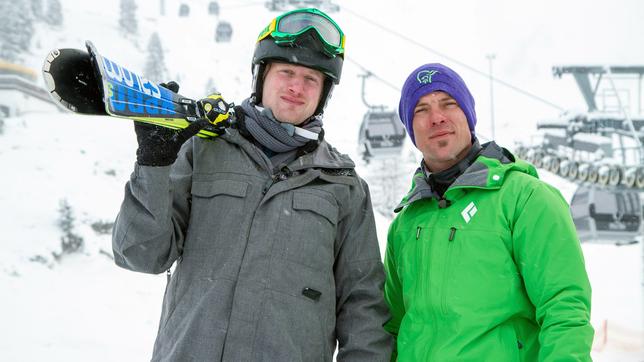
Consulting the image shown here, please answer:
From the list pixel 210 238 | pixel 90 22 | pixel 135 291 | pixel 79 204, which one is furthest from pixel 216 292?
pixel 90 22

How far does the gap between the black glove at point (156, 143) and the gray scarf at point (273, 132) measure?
48 cm

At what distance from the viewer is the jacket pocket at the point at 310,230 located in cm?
203

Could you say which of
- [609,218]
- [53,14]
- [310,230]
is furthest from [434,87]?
[53,14]

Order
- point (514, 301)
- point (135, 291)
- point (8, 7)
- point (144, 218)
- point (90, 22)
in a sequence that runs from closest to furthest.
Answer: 1. point (144, 218)
2. point (514, 301)
3. point (135, 291)
4. point (8, 7)
5. point (90, 22)

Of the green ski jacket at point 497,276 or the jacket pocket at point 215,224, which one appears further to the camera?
the jacket pocket at point 215,224

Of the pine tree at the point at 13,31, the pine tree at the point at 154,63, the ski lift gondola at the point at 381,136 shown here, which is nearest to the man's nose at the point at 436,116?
the ski lift gondola at the point at 381,136

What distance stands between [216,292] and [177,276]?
238mm

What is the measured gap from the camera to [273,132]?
2.19m

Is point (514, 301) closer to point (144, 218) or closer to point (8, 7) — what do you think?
point (144, 218)

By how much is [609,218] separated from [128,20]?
78.4m

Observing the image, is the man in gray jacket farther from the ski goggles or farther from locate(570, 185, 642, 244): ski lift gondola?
locate(570, 185, 642, 244): ski lift gondola

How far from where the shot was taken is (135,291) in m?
14.5

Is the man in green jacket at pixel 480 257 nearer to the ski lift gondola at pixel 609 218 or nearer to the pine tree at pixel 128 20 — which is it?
the ski lift gondola at pixel 609 218

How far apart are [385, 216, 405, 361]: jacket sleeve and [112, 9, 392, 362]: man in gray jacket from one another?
202 mm
